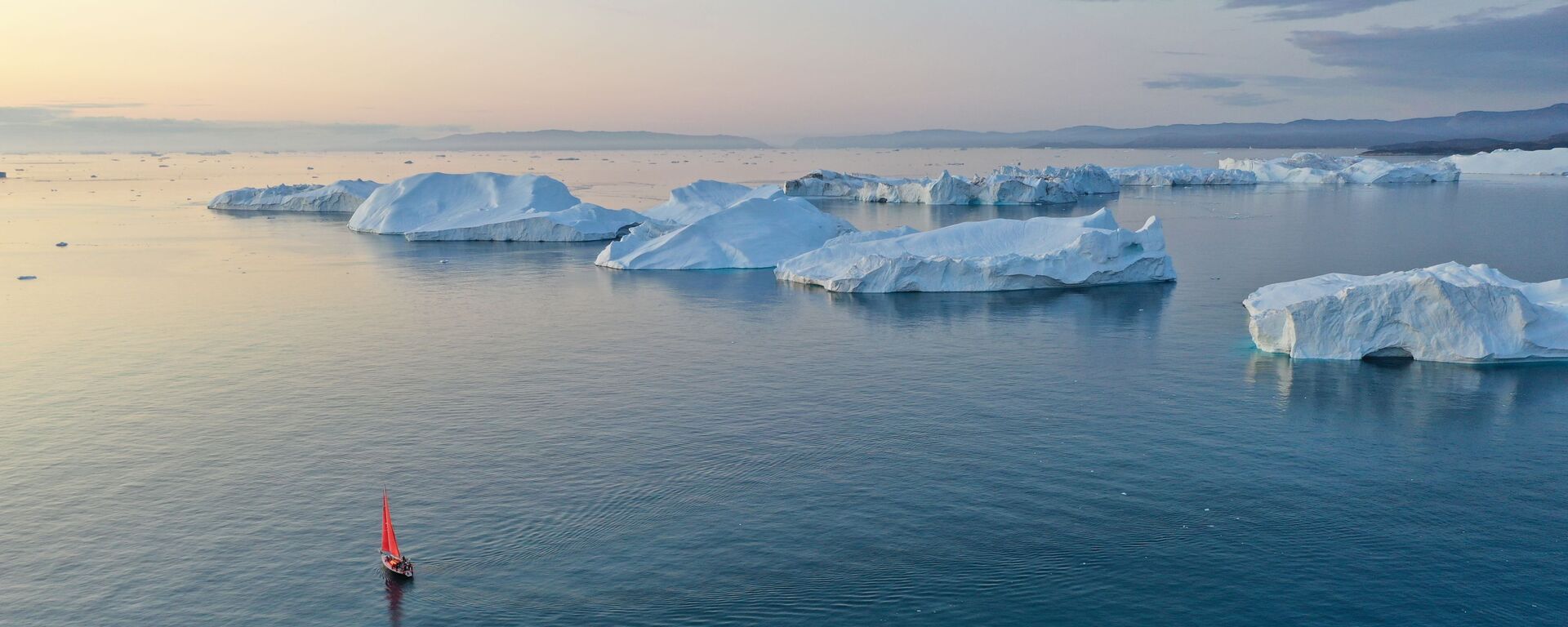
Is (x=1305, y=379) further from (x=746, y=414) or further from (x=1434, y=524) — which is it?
(x=746, y=414)

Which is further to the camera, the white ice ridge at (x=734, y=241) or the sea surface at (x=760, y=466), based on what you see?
the white ice ridge at (x=734, y=241)

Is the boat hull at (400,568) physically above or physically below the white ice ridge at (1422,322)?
below

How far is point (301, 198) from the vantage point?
7612 centimetres

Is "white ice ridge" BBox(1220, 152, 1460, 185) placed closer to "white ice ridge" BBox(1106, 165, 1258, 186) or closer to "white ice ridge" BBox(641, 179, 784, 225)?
"white ice ridge" BBox(1106, 165, 1258, 186)

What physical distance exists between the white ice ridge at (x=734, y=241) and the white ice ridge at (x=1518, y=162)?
91.6 m

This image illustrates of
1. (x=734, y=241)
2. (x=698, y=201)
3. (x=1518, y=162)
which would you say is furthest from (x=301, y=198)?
(x=1518, y=162)

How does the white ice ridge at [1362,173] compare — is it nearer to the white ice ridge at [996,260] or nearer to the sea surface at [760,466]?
the white ice ridge at [996,260]

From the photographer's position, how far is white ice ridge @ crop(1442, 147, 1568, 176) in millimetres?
107188

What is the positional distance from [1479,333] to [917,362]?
40.1 feet

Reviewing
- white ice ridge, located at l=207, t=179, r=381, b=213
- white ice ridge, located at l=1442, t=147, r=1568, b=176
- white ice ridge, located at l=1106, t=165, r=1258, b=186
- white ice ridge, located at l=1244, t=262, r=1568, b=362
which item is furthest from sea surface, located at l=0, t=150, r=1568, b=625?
white ice ridge, located at l=1442, t=147, r=1568, b=176

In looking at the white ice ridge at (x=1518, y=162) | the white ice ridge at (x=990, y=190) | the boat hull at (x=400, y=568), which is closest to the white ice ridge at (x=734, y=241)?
the boat hull at (x=400, y=568)

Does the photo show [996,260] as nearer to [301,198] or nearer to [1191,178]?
[301,198]

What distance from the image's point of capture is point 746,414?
21.6m

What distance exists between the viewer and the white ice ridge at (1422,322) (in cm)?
2444
